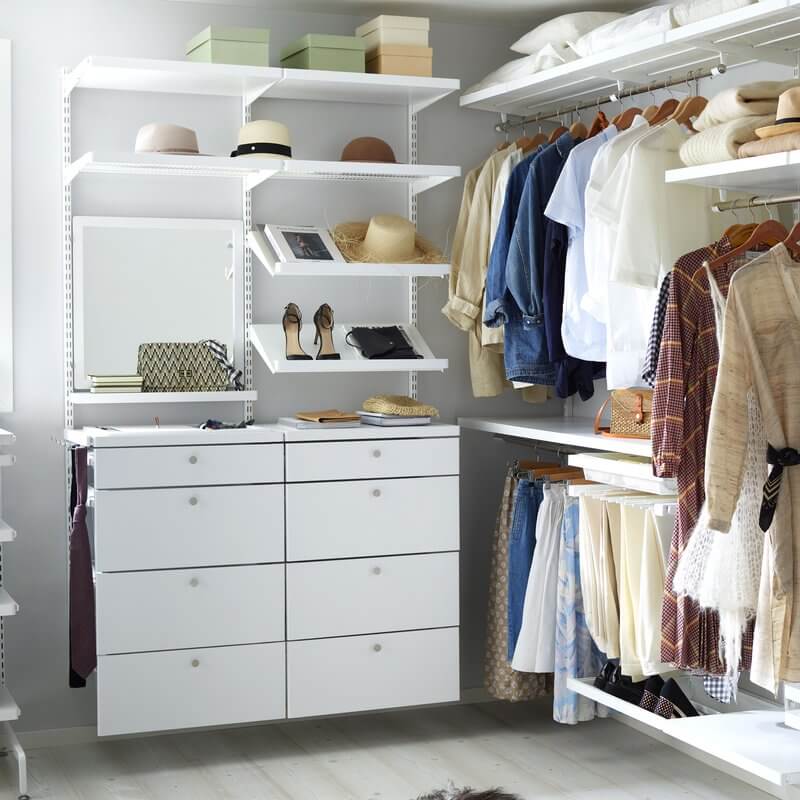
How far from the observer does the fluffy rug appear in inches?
125

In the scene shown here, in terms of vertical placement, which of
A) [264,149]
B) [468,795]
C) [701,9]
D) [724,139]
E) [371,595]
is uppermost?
[701,9]

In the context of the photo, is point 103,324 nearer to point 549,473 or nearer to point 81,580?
point 81,580

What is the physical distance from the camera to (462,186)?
442 cm

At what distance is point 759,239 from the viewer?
9.69 ft

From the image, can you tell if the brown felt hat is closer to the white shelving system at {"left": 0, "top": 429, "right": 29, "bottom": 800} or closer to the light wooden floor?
the white shelving system at {"left": 0, "top": 429, "right": 29, "bottom": 800}

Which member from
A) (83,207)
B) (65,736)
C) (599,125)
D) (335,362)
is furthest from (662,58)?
(65,736)

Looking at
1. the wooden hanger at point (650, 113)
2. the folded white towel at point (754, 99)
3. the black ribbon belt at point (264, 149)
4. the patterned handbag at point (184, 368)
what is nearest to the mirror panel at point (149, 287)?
the patterned handbag at point (184, 368)

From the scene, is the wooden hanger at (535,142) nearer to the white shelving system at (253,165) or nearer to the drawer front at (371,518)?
the white shelving system at (253,165)

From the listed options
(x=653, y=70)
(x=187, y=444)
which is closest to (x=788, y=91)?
(x=653, y=70)

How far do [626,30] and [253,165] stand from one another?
1158mm

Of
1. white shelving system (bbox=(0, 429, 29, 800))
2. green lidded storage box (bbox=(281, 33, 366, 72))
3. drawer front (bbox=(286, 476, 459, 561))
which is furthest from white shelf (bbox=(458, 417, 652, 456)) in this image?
white shelving system (bbox=(0, 429, 29, 800))

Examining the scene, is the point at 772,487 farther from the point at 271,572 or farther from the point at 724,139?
the point at 271,572

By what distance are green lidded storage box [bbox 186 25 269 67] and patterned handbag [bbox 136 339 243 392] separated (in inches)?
35.0

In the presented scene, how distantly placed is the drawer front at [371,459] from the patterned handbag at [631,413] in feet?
2.05
